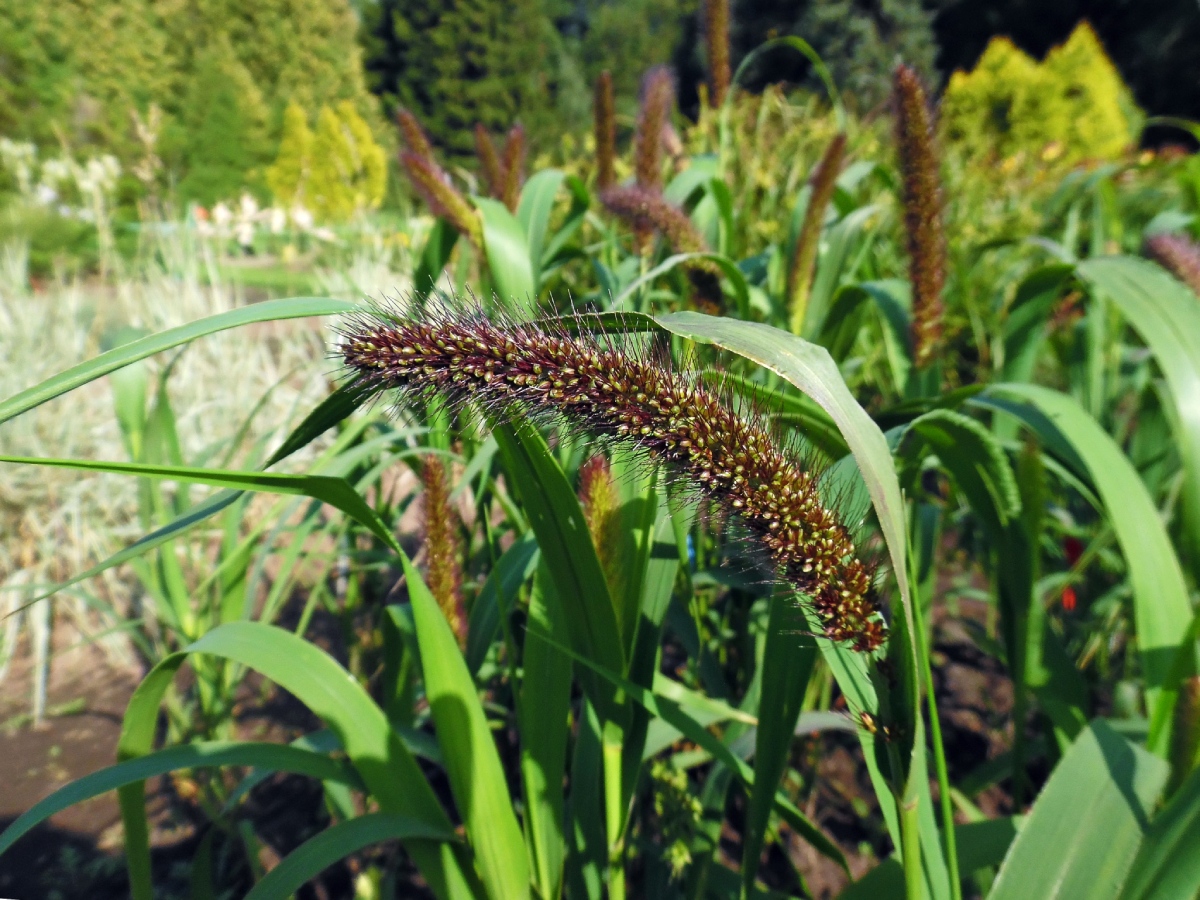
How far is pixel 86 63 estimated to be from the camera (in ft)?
51.8

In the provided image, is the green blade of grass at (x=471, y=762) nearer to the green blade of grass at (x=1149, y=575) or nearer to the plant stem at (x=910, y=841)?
the plant stem at (x=910, y=841)

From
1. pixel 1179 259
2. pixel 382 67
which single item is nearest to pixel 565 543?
pixel 1179 259

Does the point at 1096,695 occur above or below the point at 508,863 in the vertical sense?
below

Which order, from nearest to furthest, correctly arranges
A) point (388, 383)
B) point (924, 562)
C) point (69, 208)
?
point (388, 383)
point (924, 562)
point (69, 208)

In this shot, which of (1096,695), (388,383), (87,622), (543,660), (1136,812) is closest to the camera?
A: (388,383)

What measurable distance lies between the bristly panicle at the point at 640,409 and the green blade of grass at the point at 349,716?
0.48 metres

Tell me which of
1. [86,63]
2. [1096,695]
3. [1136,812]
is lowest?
[1096,695]

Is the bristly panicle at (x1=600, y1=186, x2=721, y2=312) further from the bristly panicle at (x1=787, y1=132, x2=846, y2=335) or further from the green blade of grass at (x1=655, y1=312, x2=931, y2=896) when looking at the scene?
the green blade of grass at (x1=655, y1=312, x2=931, y2=896)

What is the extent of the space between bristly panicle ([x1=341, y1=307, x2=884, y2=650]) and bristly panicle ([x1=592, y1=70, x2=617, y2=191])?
1.60 metres

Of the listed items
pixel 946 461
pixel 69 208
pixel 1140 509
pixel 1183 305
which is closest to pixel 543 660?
pixel 946 461

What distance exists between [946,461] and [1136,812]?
1.65 feet

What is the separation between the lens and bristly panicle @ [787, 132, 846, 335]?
1.65 metres

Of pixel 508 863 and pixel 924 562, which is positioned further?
pixel 924 562

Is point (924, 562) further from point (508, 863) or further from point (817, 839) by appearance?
point (508, 863)
